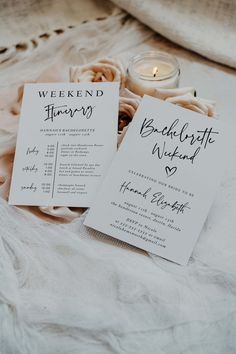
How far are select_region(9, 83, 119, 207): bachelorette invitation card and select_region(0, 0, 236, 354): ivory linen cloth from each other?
31 mm

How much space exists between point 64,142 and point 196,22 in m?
0.55

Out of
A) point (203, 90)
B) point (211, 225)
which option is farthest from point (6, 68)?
point (211, 225)

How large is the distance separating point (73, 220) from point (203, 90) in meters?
0.46

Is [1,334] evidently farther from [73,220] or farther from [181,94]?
→ [181,94]

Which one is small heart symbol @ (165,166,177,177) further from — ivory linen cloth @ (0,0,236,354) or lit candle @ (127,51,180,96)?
lit candle @ (127,51,180,96)

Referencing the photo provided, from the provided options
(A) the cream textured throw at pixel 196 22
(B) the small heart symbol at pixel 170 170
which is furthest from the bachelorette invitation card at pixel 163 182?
(A) the cream textured throw at pixel 196 22

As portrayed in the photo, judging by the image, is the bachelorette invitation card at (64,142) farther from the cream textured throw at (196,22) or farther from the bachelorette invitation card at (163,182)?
the cream textured throw at (196,22)

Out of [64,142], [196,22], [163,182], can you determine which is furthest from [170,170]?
[196,22]

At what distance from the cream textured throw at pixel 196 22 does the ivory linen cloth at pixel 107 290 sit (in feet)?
1.39

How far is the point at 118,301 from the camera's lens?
1.93 ft

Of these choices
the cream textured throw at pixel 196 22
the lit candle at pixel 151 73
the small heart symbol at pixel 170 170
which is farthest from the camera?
the cream textured throw at pixel 196 22

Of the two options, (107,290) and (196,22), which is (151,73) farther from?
(107,290)

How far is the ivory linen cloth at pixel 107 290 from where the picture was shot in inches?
22.0

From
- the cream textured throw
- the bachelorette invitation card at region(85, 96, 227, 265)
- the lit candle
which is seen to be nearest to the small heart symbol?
the bachelorette invitation card at region(85, 96, 227, 265)
